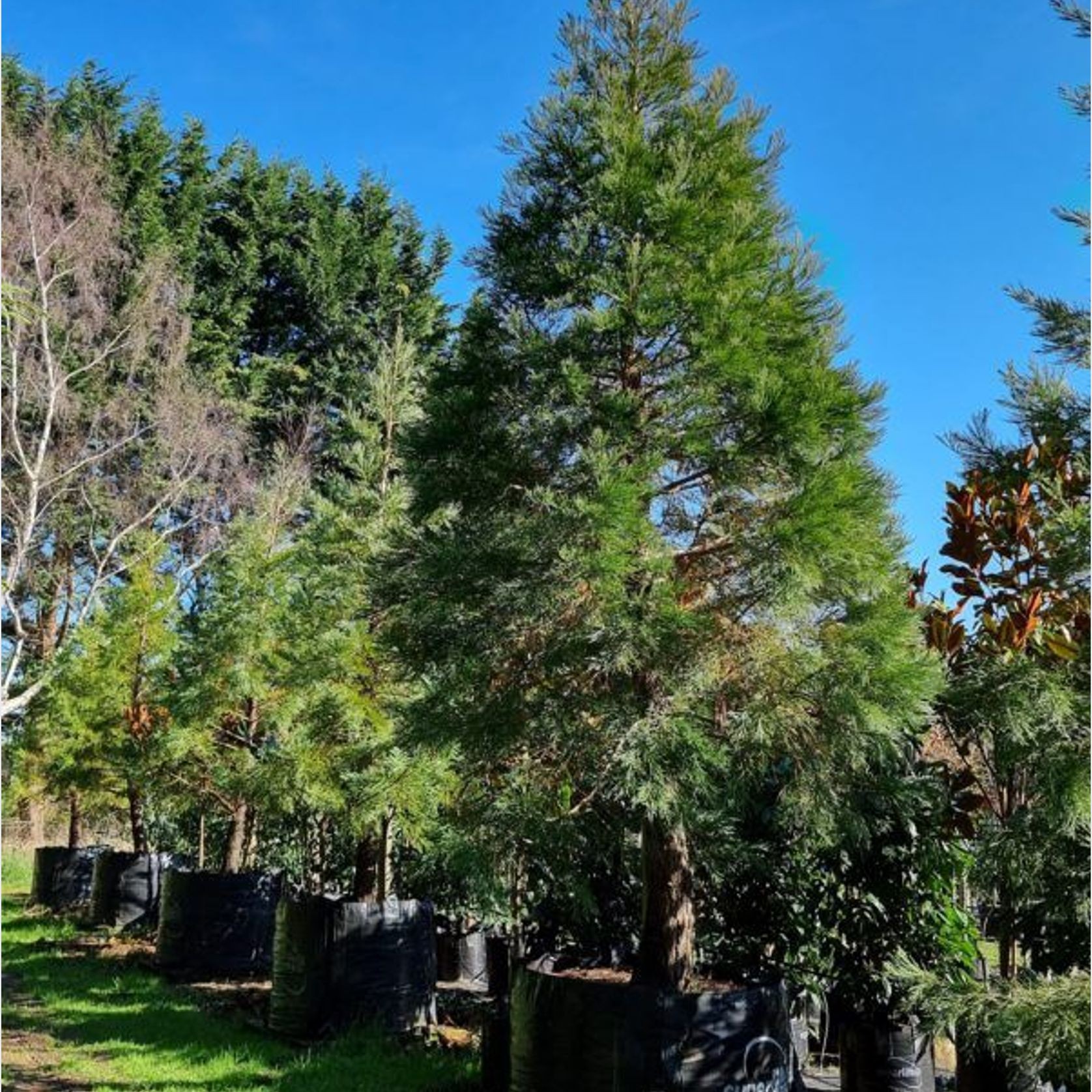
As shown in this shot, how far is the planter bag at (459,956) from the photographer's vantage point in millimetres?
7219

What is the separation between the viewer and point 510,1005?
370cm

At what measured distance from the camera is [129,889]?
9.90 meters

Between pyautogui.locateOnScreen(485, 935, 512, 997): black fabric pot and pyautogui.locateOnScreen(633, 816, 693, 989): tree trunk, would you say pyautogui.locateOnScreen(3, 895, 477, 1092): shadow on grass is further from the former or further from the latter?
pyautogui.locateOnScreen(633, 816, 693, 989): tree trunk

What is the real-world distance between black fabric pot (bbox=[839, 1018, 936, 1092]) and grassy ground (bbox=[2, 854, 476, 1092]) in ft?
5.45

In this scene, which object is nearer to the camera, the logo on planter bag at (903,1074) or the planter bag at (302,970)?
the logo on planter bag at (903,1074)

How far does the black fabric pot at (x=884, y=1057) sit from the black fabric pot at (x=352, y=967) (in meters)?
2.56

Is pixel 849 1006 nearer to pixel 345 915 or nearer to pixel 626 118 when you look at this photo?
pixel 345 915

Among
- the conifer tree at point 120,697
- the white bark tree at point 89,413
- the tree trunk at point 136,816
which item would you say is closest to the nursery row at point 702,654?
the conifer tree at point 120,697

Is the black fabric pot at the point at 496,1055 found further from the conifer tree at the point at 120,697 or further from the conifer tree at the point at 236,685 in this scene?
the conifer tree at the point at 120,697

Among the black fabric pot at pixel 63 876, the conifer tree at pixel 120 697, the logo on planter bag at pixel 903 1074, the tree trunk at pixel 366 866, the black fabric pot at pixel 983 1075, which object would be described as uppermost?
the conifer tree at pixel 120 697

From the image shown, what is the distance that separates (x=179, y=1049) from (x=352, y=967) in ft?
3.14

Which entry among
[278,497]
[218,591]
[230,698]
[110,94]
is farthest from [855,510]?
[110,94]

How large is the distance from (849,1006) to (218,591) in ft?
19.4

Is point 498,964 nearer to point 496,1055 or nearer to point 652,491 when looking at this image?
point 496,1055
